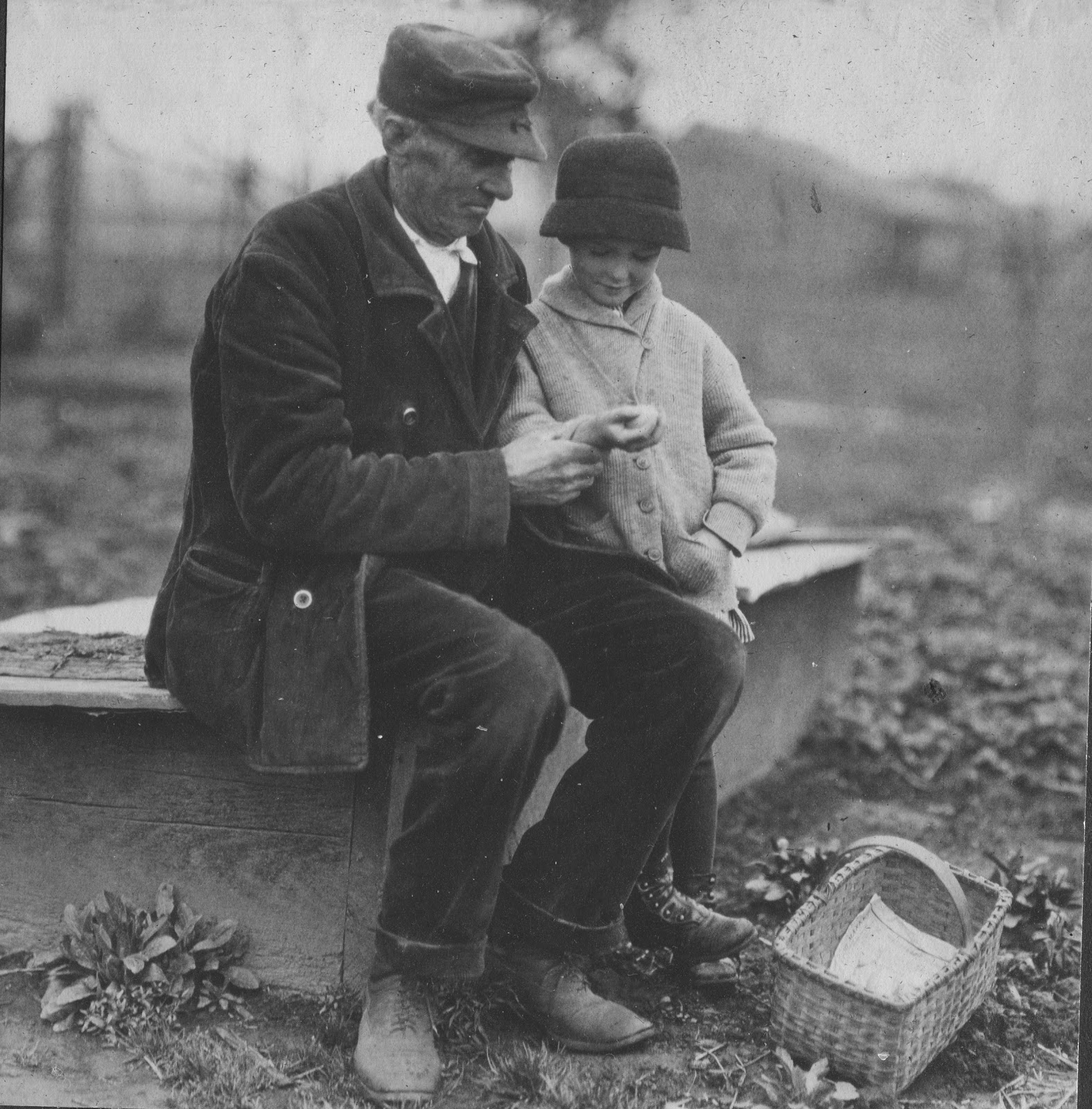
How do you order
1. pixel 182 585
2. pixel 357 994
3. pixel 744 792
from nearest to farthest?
pixel 182 585
pixel 357 994
pixel 744 792

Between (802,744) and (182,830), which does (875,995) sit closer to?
(182,830)

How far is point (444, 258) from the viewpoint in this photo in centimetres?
319

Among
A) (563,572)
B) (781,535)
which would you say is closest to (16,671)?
(563,572)

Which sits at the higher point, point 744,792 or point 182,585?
point 182,585

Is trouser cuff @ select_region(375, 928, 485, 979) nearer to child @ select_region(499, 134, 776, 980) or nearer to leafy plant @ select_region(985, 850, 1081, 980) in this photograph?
child @ select_region(499, 134, 776, 980)

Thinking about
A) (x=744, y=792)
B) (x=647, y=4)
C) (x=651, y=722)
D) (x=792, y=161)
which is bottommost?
(x=744, y=792)

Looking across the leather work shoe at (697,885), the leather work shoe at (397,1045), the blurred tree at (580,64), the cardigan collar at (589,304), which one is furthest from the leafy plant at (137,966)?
the blurred tree at (580,64)

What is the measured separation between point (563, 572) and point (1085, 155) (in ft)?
5.22

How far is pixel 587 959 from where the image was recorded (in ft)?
11.2

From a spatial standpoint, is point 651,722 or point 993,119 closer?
point 651,722

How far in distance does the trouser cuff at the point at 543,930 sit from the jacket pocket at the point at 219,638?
68 centimetres

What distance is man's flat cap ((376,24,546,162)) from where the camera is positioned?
2.97m

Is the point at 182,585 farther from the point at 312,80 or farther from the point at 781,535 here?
the point at 781,535

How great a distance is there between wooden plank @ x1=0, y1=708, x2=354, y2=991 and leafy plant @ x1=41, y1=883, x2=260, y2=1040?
61 millimetres
